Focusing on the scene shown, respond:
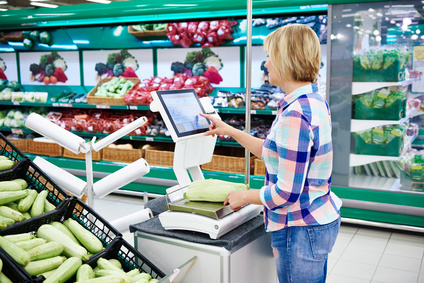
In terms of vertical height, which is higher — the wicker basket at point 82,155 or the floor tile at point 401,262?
the wicker basket at point 82,155

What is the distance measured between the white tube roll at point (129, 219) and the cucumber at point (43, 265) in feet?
1.83

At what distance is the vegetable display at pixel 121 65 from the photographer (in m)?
6.38

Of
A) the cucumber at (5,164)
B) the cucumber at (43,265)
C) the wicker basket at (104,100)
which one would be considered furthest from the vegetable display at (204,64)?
the cucumber at (43,265)

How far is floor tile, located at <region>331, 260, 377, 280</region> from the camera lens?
357 centimetres

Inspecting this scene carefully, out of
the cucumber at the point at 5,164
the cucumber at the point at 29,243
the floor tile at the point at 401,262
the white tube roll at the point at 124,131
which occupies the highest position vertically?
the white tube roll at the point at 124,131

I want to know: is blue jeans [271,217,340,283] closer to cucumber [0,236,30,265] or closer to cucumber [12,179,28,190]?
cucumber [0,236,30,265]

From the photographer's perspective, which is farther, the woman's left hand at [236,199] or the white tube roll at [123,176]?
the white tube roll at [123,176]

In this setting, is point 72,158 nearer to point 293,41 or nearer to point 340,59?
point 340,59

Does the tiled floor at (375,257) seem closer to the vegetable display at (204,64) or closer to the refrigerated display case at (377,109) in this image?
the refrigerated display case at (377,109)

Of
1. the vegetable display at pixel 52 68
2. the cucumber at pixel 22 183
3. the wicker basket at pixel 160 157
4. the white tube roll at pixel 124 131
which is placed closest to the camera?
the cucumber at pixel 22 183

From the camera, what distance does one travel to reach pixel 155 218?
226 centimetres

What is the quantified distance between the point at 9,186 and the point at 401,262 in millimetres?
3182

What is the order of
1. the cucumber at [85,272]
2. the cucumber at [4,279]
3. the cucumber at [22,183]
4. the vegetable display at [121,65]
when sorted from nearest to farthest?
the cucumber at [4,279], the cucumber at [85,272], the cucumber at [22,183], the vegetable display at [121,65]

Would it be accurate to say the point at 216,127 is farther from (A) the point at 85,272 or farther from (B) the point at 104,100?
(B) the point at 104,100
